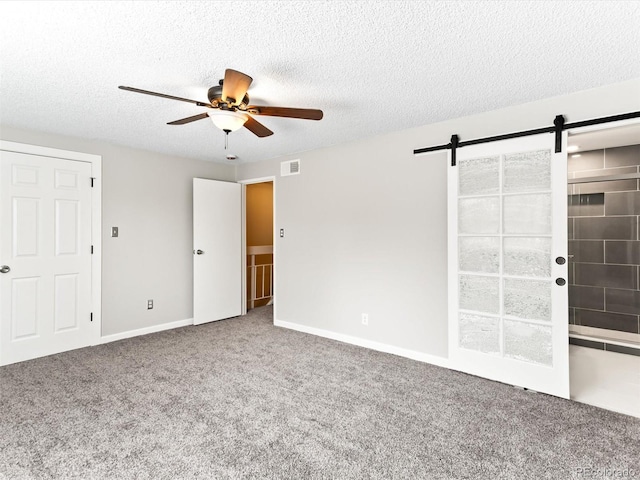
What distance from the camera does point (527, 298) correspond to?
2.86 meters

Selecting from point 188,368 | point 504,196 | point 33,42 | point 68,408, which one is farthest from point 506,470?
point 33,42

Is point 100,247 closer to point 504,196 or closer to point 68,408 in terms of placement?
point 68,408

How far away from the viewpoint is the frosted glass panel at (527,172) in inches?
109

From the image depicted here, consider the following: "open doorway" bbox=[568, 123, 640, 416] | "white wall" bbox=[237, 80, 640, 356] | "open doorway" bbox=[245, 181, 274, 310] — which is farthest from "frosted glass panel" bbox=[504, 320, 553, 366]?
"open doorway" bbox=[245, 181, 274, 310]

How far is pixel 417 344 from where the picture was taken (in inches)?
138

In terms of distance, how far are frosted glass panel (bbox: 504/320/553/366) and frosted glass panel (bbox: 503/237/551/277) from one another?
1.38 feet

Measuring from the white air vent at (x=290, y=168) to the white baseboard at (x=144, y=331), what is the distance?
239 centimetres

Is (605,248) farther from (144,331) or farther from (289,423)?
(144,331)

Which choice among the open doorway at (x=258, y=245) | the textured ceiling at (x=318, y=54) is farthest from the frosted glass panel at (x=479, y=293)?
the open doorway at (x=258, y=245)

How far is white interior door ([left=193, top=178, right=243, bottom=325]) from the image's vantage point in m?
4.84

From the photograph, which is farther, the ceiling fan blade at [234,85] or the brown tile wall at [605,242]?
the brown tile wall at [605,242]

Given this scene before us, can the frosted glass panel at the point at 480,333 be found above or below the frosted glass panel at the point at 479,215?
below

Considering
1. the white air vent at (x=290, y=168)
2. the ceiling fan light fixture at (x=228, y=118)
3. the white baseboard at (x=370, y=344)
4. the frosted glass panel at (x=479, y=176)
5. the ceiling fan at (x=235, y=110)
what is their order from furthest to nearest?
the white air vent at (x=290, y=168)
the white baseboard at (x=370, y=344)
the frosted glass panel at (x=479, y=176)
the ceiling fan light fixture at (x=228, y=118)
the ceiling fan at (x=235, y=110)

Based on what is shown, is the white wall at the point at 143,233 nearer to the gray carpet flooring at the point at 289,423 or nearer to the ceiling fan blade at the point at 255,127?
the gray carpet flooring at the point at 289,423
